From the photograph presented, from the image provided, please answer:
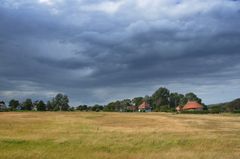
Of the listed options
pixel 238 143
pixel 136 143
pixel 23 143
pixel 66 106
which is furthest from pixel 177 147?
pixel 66 106

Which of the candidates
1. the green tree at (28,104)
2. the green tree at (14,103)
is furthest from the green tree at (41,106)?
the green tree at (14,103)

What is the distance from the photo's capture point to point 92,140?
3238 centimetres

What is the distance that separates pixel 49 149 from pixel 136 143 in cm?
709

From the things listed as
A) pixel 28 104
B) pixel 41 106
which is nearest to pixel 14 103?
pixel 28 104

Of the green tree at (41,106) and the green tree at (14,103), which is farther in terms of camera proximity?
the green tree at (14,103)

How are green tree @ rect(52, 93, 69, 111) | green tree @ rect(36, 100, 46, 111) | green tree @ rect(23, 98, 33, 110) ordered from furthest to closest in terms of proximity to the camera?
green tree @ rect(52, 93, 69, 111)
green tree @ rect(23, 98, 33, 110)
green tree @ rect(36, 100, 46, 111)

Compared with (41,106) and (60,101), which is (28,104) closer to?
(41,106)

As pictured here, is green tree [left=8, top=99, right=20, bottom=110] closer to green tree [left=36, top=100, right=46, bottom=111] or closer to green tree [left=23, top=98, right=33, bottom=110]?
green tree [left=23, top=98, right=33, bottom=110]

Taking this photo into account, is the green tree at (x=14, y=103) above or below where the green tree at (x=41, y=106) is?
above

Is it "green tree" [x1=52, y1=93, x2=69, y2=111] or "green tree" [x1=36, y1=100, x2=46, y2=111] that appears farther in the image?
"green tree" [x1=52, y1=93, x2=69, y2=111]

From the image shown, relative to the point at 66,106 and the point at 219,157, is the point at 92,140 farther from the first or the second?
the point at 66,106

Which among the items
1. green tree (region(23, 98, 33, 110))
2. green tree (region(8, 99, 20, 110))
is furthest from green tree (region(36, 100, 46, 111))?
green tree (region(8, 99, 20, 110))

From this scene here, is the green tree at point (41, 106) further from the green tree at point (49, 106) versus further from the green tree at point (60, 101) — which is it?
the green tree at point (60, 101)

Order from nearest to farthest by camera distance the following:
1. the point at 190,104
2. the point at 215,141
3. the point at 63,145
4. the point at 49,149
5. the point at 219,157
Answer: the point at 219,157 → the point at 49,149 → the point at 63,145 → the point at 215,141 → the point at 190,104
